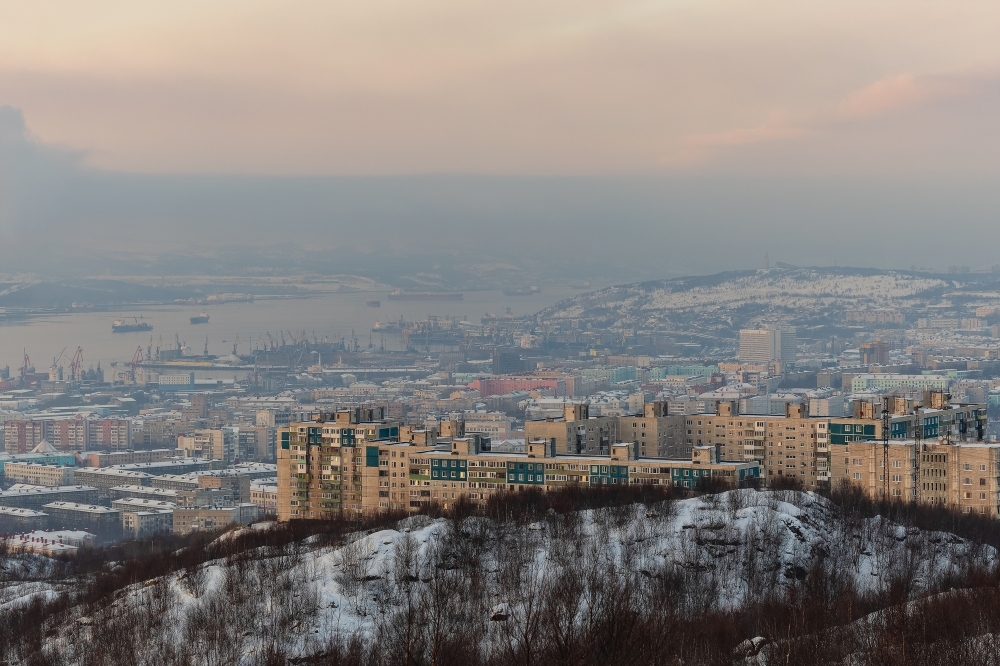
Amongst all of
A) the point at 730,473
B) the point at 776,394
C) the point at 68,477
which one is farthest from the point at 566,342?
the point at 730,473

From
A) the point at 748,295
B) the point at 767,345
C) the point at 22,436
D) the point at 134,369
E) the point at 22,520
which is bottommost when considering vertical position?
the point at 22,436

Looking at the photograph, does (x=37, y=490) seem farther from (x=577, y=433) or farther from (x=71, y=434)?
(x=577, y=433)

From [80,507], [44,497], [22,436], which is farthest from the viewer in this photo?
[22,436]

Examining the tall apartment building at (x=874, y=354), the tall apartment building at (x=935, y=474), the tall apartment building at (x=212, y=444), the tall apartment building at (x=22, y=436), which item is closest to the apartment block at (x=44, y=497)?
the tall apartment building at (x=212, y=444)

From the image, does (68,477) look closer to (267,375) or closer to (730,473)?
(730,473)

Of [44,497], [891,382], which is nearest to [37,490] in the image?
[44,497]

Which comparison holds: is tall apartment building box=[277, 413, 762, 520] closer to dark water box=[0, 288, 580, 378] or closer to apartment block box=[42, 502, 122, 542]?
apartment block box=[42, 502, 122, 542]
